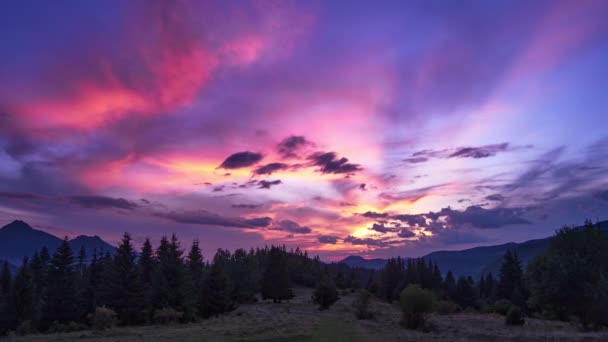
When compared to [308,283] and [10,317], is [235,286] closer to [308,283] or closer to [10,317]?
[10,317]

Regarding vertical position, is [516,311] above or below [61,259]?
below

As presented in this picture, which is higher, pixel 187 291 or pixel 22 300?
pixel 187 291

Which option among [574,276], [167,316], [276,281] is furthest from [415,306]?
[276,281]

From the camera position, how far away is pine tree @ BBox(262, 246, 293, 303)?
3743 inches

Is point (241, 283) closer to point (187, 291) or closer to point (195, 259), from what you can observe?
point (195, 259)

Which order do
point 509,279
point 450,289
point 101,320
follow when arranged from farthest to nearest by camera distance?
point 450,289 < point 509,279 < point 101,320

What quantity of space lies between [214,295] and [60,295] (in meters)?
23.3

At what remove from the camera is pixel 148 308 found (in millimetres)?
62500

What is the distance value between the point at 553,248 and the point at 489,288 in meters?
97.4

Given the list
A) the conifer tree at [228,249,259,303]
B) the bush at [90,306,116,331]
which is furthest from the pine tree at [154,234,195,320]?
the conifer tree at [228,249,259,303]

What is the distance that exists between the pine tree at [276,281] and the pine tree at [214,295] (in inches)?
992

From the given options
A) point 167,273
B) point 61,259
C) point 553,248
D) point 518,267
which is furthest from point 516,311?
point 61,259

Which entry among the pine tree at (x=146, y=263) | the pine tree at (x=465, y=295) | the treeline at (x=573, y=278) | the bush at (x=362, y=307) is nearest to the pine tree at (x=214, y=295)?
the pine tree at (x=146, y=263)

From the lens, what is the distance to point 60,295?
63.9 m
